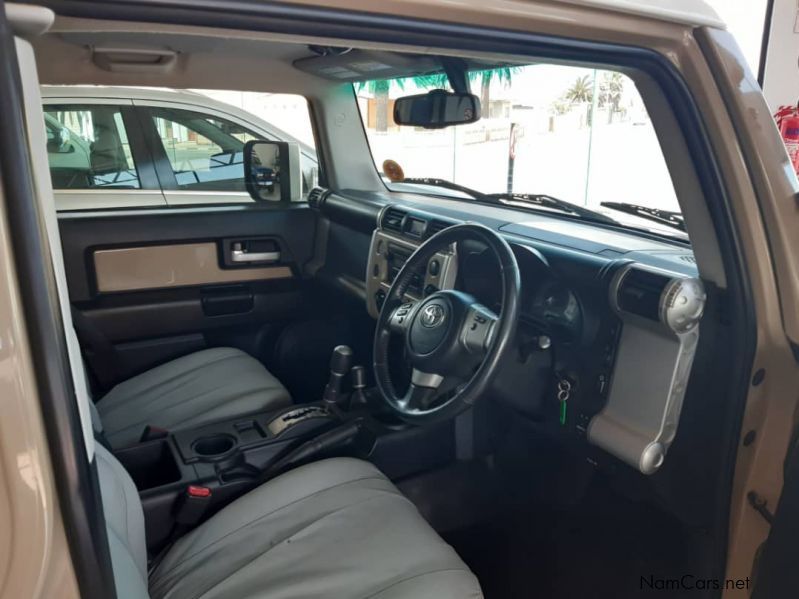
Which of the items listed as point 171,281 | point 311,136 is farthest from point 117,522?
point 311,136

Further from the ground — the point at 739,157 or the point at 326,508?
the point at 739,157

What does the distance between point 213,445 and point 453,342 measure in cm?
71

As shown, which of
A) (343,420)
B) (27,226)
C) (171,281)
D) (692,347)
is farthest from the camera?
(171,281)

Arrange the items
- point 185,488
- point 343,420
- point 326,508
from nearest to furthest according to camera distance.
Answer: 1. point 326,508
2. point 185,488
3. point 343,420

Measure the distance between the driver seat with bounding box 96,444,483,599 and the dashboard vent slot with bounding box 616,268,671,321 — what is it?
24.0 inches

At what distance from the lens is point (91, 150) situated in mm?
2768

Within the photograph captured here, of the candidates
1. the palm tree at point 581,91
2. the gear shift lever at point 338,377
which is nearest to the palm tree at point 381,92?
the palm tree at point 581,91

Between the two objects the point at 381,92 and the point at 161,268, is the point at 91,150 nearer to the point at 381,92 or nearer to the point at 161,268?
the point at 161,268

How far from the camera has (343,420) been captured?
177 centimetres

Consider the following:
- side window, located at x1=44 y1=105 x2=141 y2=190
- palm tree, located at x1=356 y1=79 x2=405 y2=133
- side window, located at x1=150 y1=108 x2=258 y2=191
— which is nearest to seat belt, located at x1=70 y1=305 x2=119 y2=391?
side window, located at x1=44 y1=105 x2=141 y2=190

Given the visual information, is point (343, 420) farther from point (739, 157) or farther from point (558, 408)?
point (739, 157)

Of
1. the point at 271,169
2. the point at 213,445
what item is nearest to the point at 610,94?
the point at 271,169

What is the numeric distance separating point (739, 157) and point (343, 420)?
1.13 m

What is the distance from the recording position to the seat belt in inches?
93.9
